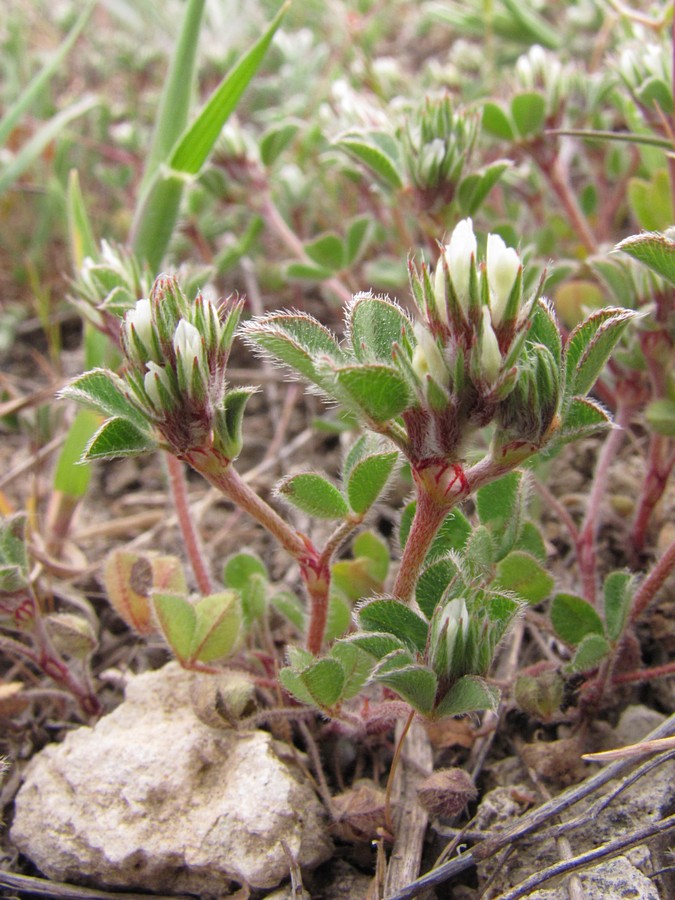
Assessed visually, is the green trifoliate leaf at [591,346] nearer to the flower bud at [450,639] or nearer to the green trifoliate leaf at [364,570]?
the flower bud at [450,639]

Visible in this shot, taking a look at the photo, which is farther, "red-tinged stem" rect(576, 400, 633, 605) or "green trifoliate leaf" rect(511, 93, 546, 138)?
"green trifoliate leaf" rect(511, 93, 546, 138)

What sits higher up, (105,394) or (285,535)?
(105,394)

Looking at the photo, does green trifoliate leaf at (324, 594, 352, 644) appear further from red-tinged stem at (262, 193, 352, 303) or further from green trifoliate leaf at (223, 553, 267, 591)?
red-tinged stem at (262, 193, 352, 303)

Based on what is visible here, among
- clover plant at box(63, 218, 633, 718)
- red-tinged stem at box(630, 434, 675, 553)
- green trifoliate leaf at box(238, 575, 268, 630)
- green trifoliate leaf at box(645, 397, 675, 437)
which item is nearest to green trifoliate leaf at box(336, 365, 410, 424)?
clover plant at box(63, 218, 633, 718)

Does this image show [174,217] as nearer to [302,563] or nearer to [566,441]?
[302,563]

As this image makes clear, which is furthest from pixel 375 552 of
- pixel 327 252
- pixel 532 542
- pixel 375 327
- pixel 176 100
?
pixel 176 100

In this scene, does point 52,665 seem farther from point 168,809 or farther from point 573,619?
point 573,619
